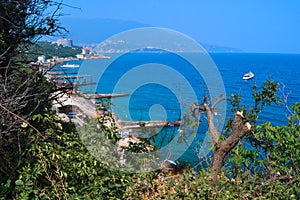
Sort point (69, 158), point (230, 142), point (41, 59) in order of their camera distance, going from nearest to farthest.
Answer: point (69, 158), point (230, 142), point (41, 59)

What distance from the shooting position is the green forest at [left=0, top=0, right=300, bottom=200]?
7.57 ft

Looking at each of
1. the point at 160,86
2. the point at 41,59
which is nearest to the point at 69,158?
the point at 41,59

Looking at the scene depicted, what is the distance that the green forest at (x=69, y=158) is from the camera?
2307 mm

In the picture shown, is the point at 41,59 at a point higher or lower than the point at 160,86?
higher

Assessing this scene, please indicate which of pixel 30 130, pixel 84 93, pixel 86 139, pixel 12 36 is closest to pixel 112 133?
pixel 86 139

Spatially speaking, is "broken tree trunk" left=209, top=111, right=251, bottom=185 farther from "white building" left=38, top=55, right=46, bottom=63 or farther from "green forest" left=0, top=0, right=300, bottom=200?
"white building" left=38, top=55, right=46, bottom=63

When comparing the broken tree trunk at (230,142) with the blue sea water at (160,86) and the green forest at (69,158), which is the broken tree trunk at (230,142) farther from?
the blue sea water at (160,86)

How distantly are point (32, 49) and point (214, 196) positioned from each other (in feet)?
8.10

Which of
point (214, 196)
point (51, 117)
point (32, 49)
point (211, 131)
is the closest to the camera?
point (214, 196)

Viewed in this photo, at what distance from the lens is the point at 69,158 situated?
8.07ft

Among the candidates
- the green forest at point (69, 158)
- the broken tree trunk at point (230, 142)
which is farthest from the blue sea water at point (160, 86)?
the green forest at point (69, 158)

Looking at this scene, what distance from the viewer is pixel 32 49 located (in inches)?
136

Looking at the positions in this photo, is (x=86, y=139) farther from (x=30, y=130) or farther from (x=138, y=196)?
(x=138, y=196)

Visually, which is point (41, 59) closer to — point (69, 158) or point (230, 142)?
point (69, 158)
